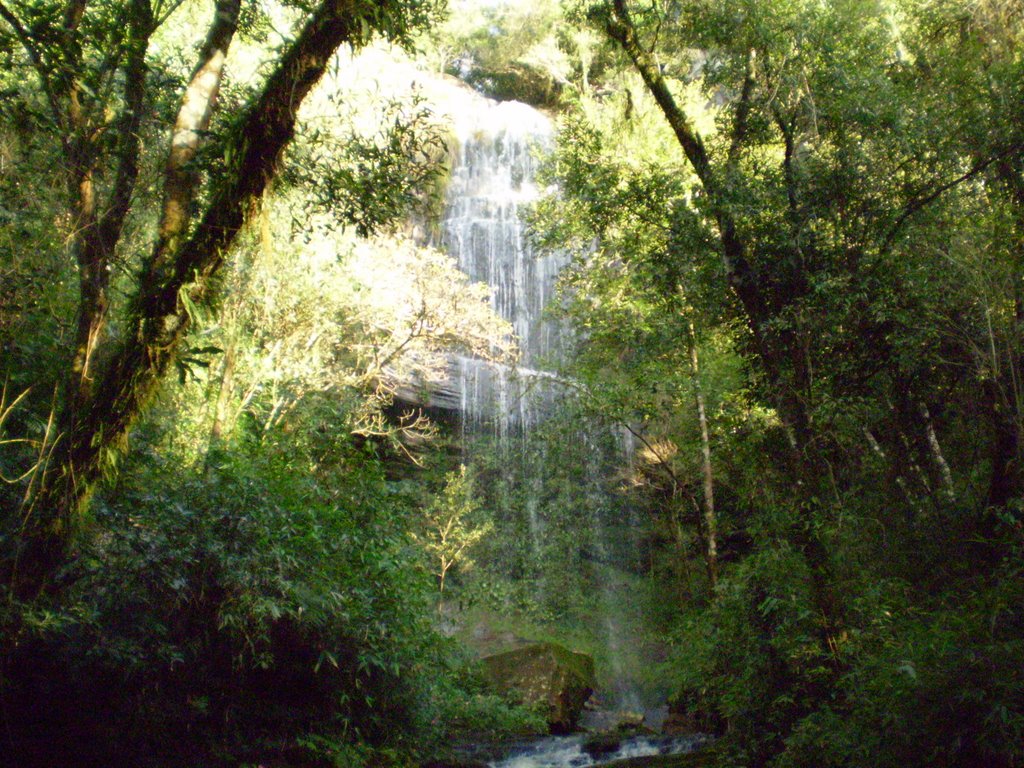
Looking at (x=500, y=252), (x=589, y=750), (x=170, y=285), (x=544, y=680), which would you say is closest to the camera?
(x=170, y=285)

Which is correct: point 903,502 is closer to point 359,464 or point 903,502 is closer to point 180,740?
point 359,464

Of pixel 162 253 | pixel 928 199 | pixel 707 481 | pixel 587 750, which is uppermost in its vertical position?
pixel 928 199

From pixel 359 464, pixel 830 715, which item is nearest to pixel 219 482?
pixel 359 464

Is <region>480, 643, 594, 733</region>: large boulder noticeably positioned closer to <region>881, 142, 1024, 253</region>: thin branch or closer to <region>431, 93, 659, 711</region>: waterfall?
<region>431, 93, 659, 711</region>: waterfall

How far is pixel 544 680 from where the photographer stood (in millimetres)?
12414

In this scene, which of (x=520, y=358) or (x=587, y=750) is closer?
(x=587, y=750)

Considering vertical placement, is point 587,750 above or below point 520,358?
below

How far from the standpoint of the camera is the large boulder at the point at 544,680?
12094 millimetres

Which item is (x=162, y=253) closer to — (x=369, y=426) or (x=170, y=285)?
(x=170, y=285)

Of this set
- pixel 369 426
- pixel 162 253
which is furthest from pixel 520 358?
pixel 162 253

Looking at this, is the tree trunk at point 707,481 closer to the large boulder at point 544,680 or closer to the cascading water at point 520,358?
the large boulder at point 544,680

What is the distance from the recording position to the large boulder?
39.7 ft

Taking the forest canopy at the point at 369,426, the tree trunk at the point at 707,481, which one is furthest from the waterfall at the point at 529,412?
the forest canopy at the point at 369,426

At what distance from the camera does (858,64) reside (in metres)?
7.36
